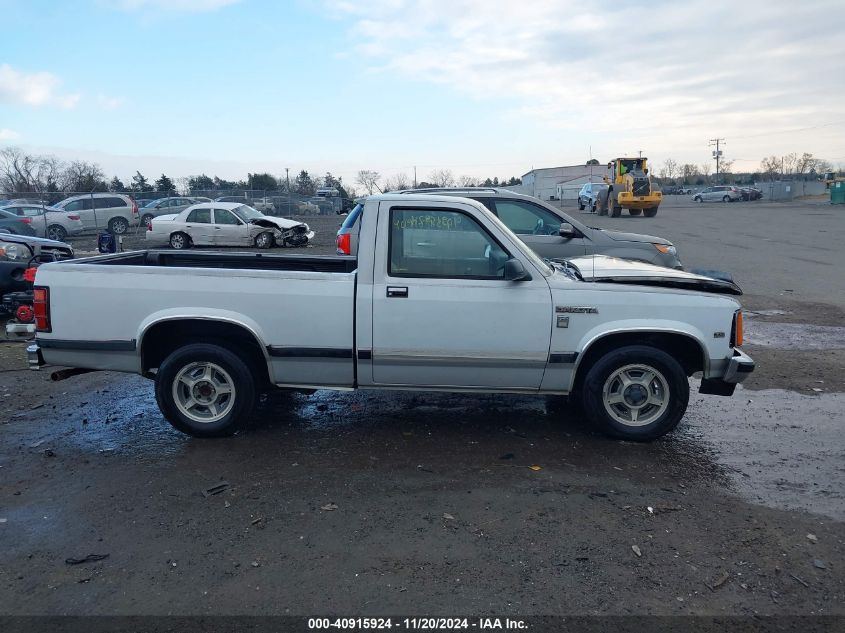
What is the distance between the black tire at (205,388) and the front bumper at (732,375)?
3.52 m

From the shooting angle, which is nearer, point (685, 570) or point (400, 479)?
point (685, 570)

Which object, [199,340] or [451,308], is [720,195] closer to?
[451,308]

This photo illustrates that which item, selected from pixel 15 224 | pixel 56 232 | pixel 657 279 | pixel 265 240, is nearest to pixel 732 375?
pixel 657 279

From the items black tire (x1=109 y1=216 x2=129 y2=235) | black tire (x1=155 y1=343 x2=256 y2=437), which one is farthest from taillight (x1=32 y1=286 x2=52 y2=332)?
black tire (x1=109 y1=216 x2=129 y2=235)

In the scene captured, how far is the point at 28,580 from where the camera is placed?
3451mm

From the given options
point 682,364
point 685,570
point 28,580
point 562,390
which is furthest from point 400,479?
point 682,364

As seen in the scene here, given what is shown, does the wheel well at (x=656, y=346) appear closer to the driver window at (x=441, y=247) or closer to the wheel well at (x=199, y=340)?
the driver window at (x=441, y=247)

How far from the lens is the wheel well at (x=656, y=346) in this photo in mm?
5121

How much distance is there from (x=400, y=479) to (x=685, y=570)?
185 cm

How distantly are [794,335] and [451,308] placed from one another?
6.15 meters

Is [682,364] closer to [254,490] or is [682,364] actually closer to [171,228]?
[254,490]

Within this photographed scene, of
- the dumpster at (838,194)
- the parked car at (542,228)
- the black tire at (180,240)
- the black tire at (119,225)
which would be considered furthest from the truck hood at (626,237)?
the dumpster at (838,194)

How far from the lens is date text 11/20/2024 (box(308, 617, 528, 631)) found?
3061 millimetres

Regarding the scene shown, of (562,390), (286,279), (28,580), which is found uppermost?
(286,279)
